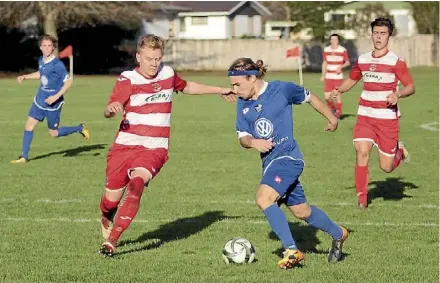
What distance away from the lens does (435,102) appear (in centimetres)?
3131

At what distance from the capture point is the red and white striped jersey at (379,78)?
11469mm

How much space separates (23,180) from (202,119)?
37.9ft

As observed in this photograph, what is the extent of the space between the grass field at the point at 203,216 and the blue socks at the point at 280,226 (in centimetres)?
23

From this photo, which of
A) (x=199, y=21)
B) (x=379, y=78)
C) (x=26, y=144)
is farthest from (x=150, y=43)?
(x=199, y=21)

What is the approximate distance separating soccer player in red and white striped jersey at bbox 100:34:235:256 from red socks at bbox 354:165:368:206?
327 cm

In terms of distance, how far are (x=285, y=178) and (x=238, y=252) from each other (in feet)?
2.29

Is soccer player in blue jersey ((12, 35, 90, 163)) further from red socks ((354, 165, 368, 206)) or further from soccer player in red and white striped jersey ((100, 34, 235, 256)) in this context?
soccer player in red and white striped jersey ((100, 34, 235, 256))

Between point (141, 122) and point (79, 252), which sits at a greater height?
point (141, 122)

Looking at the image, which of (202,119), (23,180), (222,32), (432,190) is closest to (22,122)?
(202,119)

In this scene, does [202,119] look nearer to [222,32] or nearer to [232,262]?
[232,262]

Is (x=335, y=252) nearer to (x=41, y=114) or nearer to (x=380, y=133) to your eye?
(x=380, y=133)

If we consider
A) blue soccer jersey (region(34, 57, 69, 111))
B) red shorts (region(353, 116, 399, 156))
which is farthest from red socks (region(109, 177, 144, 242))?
blue soccer jersey (region(34, 57, 69, 111))

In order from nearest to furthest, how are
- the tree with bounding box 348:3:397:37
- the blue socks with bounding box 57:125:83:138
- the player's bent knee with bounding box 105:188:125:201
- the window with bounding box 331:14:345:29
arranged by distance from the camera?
1. the player's bent knee with bounding box 105:188:125:201
2. the blue socks with bounding box 57:125:83:138
3. the window with bounding box 331:14:345:29
4. the tree with bounding box 348:3:397:37

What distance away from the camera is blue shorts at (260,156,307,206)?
798cm
